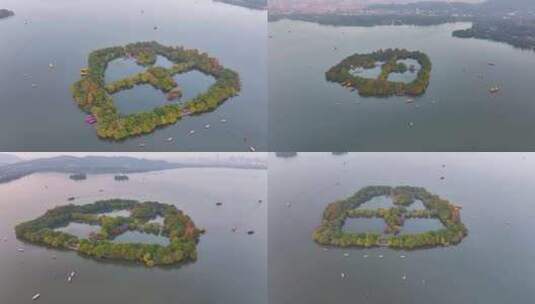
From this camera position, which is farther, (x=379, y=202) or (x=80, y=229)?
(x=379, y=202)

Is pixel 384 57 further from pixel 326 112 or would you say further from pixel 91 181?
pixel 91 181

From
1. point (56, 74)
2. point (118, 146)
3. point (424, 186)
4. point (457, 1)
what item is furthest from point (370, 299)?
point (457, 1)

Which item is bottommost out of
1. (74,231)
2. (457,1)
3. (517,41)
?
(74,231)

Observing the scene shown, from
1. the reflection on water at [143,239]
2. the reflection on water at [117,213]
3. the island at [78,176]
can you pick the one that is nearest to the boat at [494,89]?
the reflection on water at [143,239]

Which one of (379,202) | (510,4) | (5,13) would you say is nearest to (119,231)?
(379,202)

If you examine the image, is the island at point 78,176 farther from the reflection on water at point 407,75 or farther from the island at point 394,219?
Answer: the reflection on water at point 407,75

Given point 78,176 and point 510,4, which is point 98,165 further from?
point 510,4
